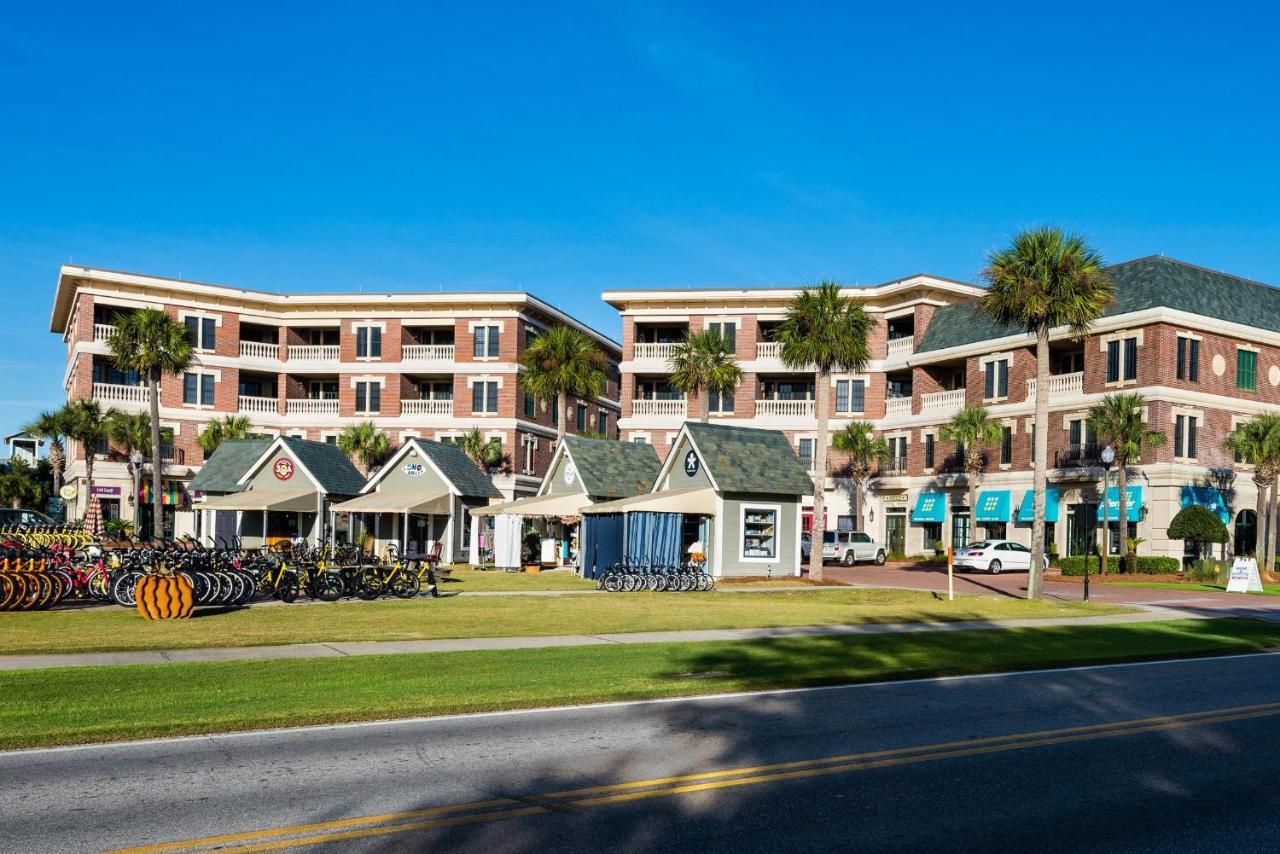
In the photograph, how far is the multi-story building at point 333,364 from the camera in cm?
6644

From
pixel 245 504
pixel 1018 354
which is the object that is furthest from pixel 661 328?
pixel 245 504

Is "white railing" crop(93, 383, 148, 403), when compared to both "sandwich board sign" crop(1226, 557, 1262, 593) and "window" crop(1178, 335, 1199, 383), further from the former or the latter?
"sandwich board sign" crop(1226, 557, 1262, 593)

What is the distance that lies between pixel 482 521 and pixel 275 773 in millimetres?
39831

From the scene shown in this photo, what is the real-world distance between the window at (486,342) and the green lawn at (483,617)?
37.6 m

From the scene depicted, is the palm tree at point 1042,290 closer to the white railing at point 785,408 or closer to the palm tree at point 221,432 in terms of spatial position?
the white railing at point 785,408

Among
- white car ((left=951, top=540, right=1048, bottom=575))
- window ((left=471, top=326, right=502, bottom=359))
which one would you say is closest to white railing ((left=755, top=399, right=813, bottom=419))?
window ((left=471, top=326, right=502, bottom=359))

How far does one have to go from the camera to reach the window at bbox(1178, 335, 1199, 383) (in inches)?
1930

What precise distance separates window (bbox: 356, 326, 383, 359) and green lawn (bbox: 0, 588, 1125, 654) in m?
41.2

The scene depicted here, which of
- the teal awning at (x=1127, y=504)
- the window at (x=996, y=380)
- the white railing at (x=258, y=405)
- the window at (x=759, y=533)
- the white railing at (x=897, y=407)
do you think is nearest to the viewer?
the window at (x=759, y=533)

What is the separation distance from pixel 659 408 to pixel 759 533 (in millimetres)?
28267

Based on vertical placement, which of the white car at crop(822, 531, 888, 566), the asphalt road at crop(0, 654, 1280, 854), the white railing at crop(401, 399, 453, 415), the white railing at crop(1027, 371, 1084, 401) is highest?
the white railing at crop(1027, 371, 1084, 401)

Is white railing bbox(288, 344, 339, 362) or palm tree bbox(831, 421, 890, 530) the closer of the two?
palm tree bbox(831, 421, 890, 530)

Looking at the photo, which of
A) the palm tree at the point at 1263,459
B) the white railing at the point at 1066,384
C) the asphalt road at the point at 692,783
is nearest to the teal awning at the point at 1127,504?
the palm tree at the point at 1263,459

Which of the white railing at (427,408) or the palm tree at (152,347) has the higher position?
the palm tree at (152,347)
